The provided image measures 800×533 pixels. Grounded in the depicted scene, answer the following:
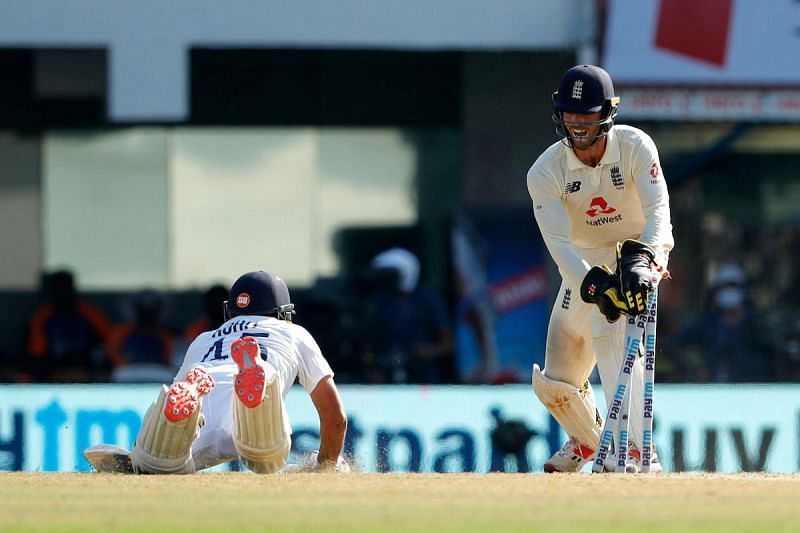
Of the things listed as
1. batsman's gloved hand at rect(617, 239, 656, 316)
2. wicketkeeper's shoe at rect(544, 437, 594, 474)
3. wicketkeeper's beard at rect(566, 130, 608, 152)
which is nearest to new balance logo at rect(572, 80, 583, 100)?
wicketkeeper's beard at rect(566, 130, 608, 152)

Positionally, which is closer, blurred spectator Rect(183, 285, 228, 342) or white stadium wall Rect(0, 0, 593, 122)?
blurred spectator Rect(183, 285, 228, 342)

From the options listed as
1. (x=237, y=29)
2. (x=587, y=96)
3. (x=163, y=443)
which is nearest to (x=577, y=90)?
(x=587, y=96)

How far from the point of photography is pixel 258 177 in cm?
1598

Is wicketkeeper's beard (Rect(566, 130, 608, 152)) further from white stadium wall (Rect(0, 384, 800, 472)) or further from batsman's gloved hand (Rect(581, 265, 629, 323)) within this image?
white stadium wall (Rect(0, 384, 800, 472))

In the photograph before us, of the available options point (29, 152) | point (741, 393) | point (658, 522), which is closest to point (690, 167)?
point (741, 393)

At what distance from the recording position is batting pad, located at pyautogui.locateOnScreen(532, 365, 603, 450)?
8820 millimetres

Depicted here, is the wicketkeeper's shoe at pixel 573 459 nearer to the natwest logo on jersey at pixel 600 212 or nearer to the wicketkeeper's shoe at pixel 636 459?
the wicketkeeper's shoe at pixel 636 459

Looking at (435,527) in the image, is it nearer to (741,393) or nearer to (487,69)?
(741,393)

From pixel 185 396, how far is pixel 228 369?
67 cm

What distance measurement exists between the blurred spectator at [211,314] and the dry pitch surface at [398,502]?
507cm

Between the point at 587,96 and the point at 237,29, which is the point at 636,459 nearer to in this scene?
the point at 587,96

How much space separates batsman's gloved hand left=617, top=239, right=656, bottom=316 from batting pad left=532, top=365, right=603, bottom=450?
105cm

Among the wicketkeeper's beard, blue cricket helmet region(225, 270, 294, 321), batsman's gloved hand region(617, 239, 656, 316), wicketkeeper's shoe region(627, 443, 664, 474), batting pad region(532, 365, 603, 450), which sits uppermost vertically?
the wicketkeeper's beard

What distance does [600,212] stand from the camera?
8367 mm
